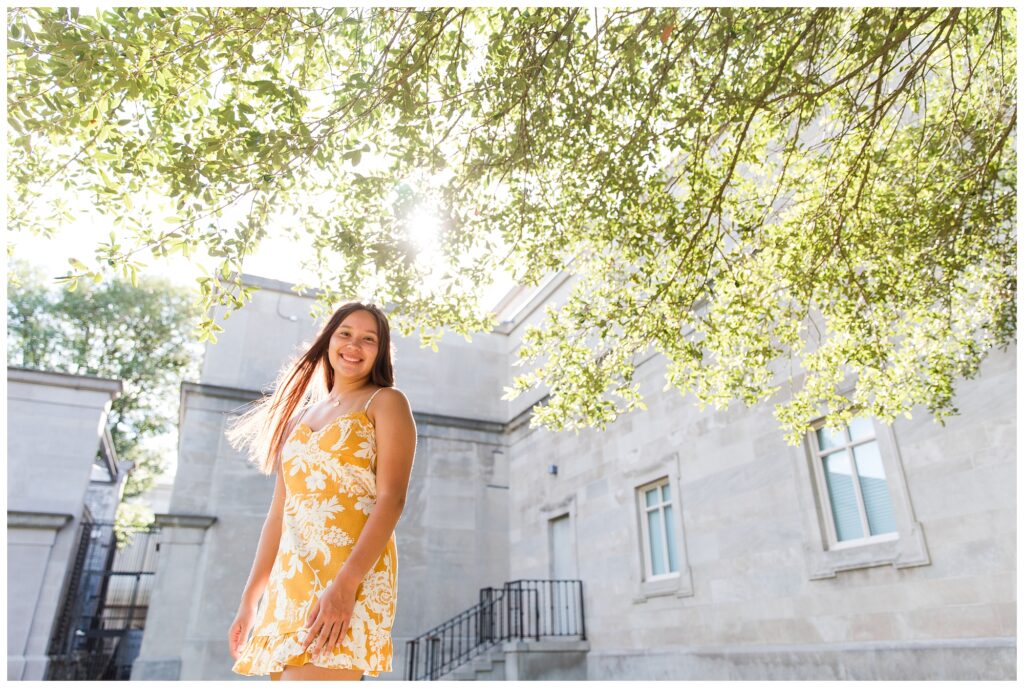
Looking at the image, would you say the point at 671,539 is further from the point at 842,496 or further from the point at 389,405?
the point at 389,405

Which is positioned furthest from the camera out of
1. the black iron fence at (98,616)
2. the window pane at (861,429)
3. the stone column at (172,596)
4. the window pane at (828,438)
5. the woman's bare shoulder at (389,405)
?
the stone column at (172,596)

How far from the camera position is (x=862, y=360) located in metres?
5.75

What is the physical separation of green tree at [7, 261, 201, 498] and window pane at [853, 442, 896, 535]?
871 inches

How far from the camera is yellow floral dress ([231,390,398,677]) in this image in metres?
1.83

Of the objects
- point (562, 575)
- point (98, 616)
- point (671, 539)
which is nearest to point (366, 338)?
point (671, 539)

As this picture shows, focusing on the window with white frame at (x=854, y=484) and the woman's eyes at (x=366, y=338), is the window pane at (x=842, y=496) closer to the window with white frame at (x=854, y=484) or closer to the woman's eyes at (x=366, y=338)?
the window with white frame at (x=854, y=484)

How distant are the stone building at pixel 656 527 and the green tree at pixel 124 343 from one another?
11314 mm

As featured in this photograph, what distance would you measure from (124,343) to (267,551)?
25.6 metres

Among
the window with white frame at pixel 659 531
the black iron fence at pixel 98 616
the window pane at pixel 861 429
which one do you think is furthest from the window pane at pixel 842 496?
the black iron fence at pixel 98 616

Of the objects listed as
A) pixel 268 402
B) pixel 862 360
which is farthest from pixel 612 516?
pixel 268 402

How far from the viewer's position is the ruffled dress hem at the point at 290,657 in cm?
178

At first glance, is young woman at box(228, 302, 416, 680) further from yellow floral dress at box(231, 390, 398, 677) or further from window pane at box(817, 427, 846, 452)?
window pane at box(817, 427, 846, 452)

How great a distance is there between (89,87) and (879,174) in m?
6.36

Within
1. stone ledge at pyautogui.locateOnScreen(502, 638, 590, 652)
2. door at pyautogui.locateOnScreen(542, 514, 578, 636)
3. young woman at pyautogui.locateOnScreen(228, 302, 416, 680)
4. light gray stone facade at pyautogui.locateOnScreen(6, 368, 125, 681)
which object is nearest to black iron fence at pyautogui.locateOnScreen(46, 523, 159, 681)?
light gray stone facade at pyautogui.locateOnScreen(6, 368, 125, 681)
